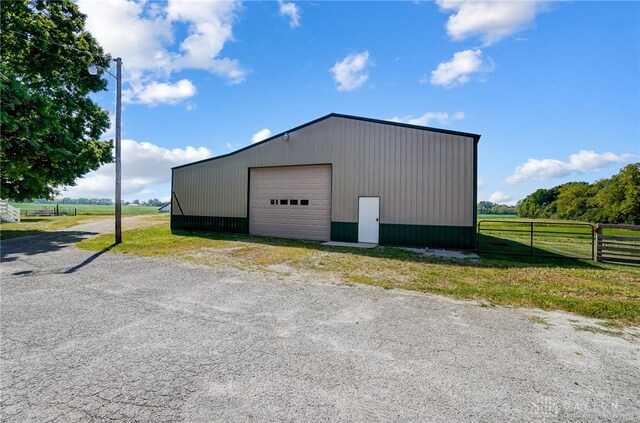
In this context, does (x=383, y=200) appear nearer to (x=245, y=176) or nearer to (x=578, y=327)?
(x=245, y=176)

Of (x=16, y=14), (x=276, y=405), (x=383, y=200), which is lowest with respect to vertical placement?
(x=276, y=405)

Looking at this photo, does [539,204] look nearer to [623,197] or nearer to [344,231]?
[623,197]

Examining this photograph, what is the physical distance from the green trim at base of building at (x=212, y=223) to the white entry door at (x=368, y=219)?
21.5 ft

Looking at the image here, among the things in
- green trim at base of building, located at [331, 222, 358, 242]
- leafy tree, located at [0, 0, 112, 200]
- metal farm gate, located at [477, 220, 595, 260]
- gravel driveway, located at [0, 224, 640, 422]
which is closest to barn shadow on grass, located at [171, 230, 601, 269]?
metal farm gate, located at [477, 220, 595, 260]

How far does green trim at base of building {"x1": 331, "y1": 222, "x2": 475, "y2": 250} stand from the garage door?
1.04 meters

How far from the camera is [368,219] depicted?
1300 cm

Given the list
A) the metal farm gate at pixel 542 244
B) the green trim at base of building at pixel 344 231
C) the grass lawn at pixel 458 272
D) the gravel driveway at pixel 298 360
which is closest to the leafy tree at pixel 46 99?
the grass lawn at pixel 458 272

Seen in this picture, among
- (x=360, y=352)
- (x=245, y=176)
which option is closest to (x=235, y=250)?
(x=245, y=176)

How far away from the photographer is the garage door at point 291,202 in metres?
14.1

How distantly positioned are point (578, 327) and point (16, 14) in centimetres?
2264

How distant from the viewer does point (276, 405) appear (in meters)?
2.41

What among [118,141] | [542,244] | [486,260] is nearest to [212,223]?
[118,141]

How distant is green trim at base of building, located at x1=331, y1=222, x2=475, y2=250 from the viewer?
1131 cm

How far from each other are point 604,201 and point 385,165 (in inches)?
2588
